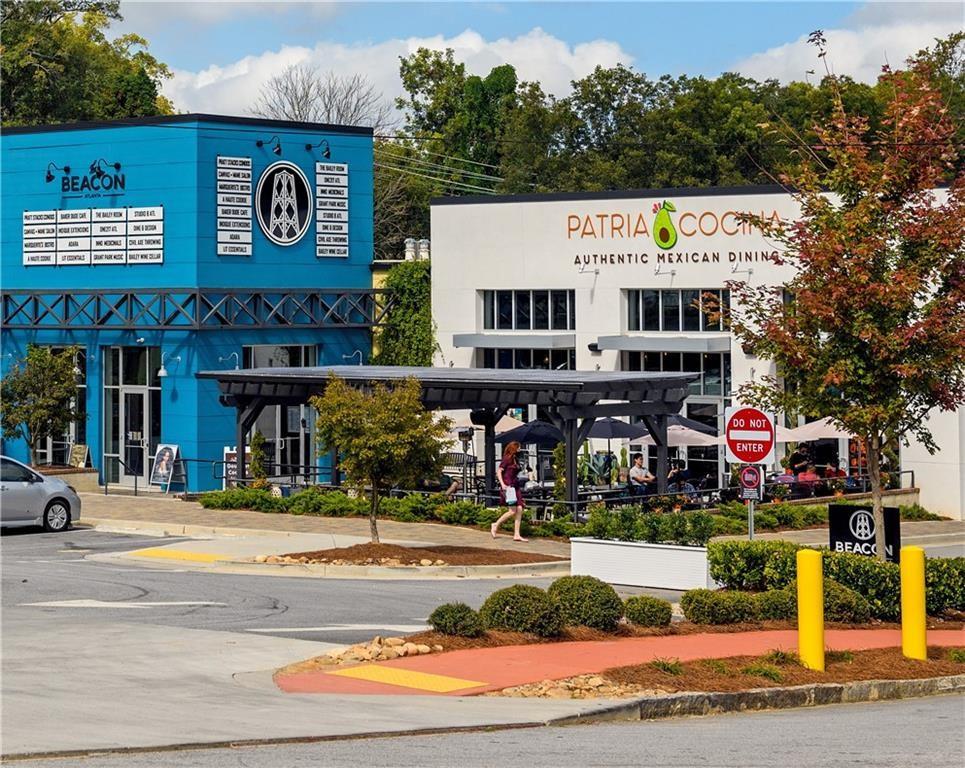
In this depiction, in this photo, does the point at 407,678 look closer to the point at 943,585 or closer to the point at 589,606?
the point at 589,606

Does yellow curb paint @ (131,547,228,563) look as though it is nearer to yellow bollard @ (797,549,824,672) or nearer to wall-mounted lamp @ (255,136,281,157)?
yellow bollard @ (797,549,824,672)

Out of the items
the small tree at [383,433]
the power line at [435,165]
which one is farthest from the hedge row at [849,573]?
the power line at [435,165]

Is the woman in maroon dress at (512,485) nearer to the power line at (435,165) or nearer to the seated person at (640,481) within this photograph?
the seated person at (640,481)

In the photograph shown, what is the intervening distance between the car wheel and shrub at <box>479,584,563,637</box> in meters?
15.6

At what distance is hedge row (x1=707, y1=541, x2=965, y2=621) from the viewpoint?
802 inches

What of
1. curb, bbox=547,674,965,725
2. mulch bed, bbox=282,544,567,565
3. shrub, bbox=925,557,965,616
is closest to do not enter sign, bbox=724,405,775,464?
shrub, bbox=925,557,965,616

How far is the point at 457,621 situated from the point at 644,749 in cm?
513

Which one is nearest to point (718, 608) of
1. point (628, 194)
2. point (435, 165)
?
point (628, 194)

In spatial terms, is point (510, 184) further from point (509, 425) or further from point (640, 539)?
point (640, 539)

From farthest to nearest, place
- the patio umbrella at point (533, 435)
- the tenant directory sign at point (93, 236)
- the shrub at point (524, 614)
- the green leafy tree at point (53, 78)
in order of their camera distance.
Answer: the green leafy tree at point (53, 78)
the tenant directory sign at point (93, 236)
the patio umbrella at point (533, 435)
the shrub at point (524, 614)

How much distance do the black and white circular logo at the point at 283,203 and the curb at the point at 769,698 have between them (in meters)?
31.0

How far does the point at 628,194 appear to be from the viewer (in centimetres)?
4406

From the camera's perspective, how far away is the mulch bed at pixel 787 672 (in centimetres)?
1567

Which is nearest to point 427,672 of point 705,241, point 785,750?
point 785,750
